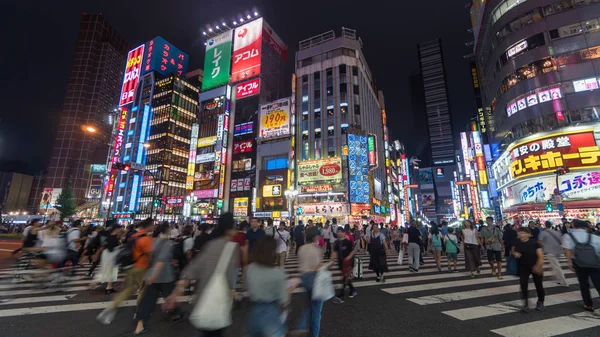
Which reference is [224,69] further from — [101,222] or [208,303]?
[208,303]

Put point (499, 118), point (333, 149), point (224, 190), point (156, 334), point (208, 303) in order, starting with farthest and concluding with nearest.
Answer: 1. point (224, 190)
2. point (333, 149)
3. point (499, 118)
4. point (156, 334)
5. point (208, 303)

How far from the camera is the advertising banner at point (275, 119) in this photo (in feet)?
160

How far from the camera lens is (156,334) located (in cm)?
450

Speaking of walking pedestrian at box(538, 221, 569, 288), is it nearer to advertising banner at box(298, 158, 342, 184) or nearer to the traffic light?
the traffic light

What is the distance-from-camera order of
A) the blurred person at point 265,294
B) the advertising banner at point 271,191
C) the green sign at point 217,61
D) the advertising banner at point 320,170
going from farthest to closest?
the green sign at point 217,61, the advertising banner at point 271,191, the advertising banner at point 320,170, the blurred person at point 265,294

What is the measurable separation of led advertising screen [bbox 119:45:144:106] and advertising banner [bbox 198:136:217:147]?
102 feet

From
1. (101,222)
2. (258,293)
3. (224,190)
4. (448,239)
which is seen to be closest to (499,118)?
(448,239)

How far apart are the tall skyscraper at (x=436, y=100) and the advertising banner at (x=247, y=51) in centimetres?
Answer: 13269

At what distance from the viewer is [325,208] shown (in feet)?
132

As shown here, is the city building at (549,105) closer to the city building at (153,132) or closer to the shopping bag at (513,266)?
the shopping bag at (513,266)

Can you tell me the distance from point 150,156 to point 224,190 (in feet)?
104

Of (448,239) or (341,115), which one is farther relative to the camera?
(341,115)

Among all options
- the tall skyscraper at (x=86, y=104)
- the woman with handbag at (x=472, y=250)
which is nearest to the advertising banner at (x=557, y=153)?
the woman with handbag at (x=472, y=250)

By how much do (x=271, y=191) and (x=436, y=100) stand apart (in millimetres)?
158158
